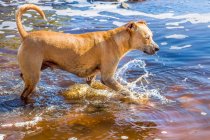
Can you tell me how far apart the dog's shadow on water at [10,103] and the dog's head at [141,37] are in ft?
7.77

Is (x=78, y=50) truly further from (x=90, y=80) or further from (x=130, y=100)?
(x=130, y=100)

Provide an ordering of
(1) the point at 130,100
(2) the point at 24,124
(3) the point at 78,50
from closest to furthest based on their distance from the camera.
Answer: (2) the point at 24,124 < (3) the point at 78,50 < (1) the point at 130,100

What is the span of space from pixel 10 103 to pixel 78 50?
1.58 m

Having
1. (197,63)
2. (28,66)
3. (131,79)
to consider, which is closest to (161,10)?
(197,63)

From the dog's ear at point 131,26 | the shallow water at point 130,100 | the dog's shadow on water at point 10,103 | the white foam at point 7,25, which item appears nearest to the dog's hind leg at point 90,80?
the shallow water at point 130,100

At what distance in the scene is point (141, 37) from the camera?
6859mm

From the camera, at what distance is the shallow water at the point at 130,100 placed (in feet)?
18.9

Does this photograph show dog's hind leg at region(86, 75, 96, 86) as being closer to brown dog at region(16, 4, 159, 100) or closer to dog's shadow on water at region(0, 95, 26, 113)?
brown dog at region(16, 4, 159, 100)

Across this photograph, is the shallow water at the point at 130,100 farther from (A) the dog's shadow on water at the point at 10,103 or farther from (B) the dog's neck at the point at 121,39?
(B) the dog's neck at the point at 121,39

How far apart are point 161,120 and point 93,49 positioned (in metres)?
1.78

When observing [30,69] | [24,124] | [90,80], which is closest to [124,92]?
[90,80]

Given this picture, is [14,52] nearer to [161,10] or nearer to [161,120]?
[161,120]

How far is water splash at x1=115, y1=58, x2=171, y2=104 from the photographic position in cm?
728

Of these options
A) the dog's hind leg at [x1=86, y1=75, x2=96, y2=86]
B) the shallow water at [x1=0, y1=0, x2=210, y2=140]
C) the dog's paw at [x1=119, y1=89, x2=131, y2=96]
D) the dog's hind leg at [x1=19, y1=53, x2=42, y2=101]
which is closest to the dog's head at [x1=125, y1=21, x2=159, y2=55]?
the dog's paw at [x1=119, y1=89, x2=131, y2=96]
